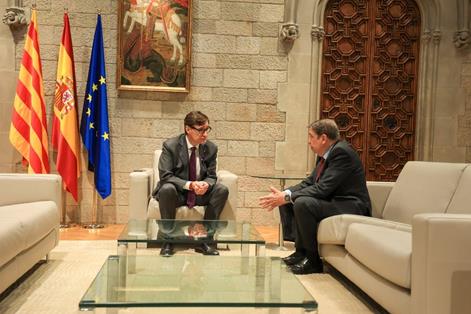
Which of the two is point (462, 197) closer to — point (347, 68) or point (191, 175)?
point (191, 175)

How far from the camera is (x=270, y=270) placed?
2.49 meters

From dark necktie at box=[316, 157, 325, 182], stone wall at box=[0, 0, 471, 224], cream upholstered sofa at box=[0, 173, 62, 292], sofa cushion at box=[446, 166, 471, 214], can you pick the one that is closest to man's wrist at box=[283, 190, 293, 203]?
dark necktie at box=[316, 157, 325, 182]

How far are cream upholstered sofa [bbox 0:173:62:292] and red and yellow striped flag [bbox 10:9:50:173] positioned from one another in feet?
5.13

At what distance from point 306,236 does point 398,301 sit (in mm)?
1245

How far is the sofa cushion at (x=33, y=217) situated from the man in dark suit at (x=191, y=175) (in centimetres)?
87

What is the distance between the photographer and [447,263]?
2.14 metres

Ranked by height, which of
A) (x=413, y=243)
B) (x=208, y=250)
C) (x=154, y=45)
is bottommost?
(x=208, y=250)

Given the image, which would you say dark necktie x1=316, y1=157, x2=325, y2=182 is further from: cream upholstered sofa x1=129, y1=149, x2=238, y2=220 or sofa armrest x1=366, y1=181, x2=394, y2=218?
cream upholstered sofa x1=129, y1=149, x2=238, y2=220

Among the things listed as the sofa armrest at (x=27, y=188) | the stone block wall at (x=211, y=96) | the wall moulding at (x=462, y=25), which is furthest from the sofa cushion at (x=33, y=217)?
the wall moulding at (x=462, y=25)

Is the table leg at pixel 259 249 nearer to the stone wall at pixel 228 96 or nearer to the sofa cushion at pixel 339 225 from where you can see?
the sofa cushion at pixel 339 225

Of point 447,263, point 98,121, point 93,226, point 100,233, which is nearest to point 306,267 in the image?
point 447,263

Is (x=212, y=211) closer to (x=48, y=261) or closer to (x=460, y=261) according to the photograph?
(x=48, y=261)

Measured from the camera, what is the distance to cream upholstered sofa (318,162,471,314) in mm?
2141

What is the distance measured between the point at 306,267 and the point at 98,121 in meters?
2.86
